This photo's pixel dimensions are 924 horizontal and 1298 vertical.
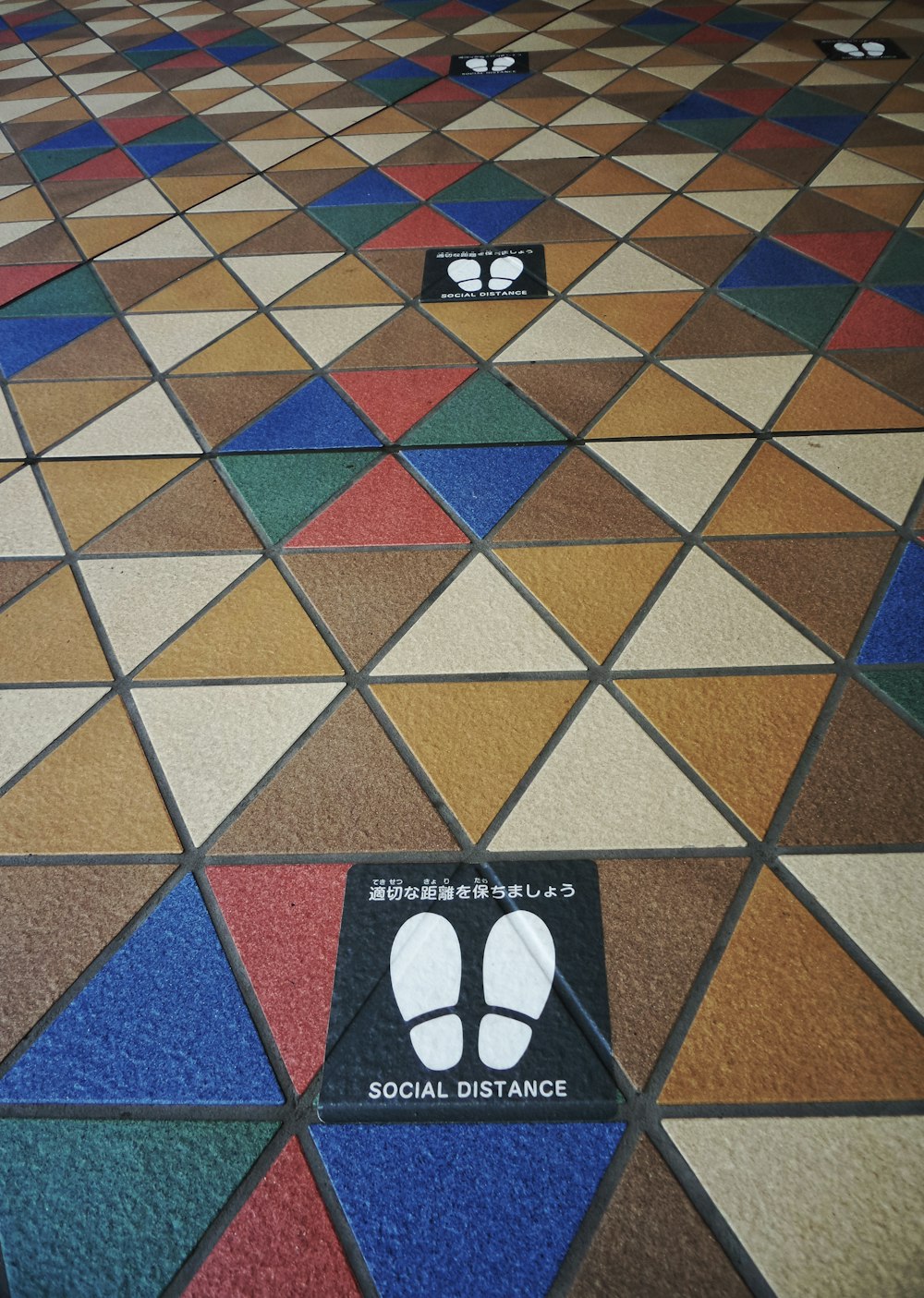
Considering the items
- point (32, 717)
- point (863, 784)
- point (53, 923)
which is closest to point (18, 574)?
point (32, 717)

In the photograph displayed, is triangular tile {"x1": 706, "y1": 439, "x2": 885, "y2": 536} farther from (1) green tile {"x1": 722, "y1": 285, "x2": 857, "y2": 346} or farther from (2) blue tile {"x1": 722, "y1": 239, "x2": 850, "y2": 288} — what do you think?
(2) blue tile {"x1": 722, "y1": 239, "x2": 850, "y2": 288}

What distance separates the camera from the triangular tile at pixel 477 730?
131 cm

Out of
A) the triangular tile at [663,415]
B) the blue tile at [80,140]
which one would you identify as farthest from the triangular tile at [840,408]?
the blue tile at [80,140]

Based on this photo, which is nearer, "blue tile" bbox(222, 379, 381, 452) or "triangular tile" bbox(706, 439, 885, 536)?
"triangular tile" bbox(706, 439, 885, 536)

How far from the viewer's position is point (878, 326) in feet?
7.14

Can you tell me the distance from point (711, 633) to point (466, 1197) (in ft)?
3.11

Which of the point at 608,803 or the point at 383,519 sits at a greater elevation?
the point at 383,519

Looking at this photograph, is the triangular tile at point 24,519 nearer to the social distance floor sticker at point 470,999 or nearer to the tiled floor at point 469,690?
the tiled floor at point 469,690

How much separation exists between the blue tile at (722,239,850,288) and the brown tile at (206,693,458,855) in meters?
1.75

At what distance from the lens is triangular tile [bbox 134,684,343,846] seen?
1.35 meters

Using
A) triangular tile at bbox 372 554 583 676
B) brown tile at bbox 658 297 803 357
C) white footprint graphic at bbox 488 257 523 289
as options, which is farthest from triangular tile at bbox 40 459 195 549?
brown tile at bbox 658 297 803 357

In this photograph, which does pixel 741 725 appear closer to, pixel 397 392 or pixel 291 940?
pixel 291 940

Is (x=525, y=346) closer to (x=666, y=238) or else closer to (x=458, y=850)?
(x=666, y=238)

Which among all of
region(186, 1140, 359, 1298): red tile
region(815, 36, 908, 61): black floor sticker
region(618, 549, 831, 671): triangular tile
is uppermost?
region(815, 36, 908, 61): black floor sticker
